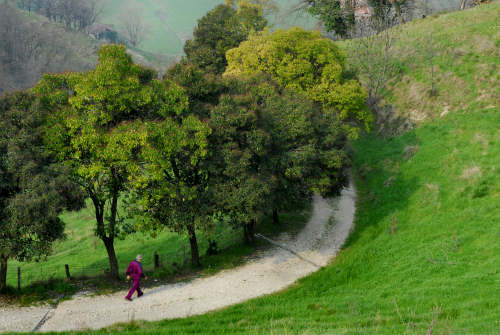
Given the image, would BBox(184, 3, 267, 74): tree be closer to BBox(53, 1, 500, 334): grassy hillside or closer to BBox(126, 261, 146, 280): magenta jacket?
BBox(53, 1, 500, 334): grassy hillside

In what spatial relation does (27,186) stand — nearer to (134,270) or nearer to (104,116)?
(104,116)

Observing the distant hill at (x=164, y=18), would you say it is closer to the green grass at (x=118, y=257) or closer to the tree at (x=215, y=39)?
the tree at (x=215, y=39)

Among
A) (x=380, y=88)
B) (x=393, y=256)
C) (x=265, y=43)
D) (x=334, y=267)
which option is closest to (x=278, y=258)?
(x=334, y=267)

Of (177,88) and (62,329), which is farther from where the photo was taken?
(177,88)

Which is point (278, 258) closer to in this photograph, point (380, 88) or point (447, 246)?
point (447, 246)

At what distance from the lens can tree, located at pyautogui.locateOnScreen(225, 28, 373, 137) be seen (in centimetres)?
3466

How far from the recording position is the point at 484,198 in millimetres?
20078

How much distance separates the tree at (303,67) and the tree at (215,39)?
442 inches

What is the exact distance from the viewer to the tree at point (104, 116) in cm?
1708

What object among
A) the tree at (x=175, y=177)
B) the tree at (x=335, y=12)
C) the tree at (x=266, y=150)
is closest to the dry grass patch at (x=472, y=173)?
the tree at (x=266, y=150)

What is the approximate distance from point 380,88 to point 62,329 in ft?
138

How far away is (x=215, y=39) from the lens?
48.9 metres

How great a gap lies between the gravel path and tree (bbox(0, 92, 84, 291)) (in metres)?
2.75

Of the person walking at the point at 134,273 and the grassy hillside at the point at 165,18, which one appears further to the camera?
the grassy hillside at the point at 165,18
